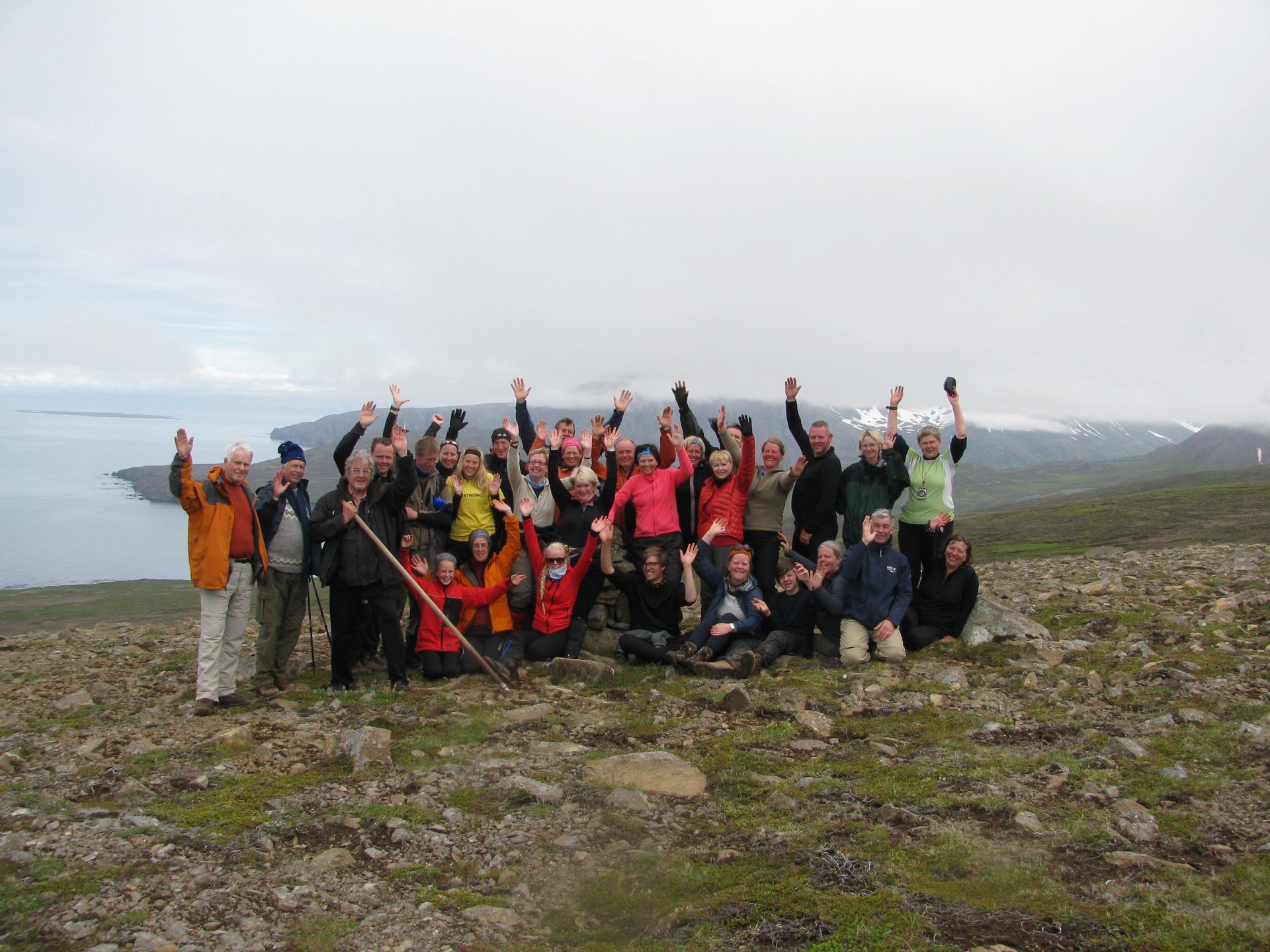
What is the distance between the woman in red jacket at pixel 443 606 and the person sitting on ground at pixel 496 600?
152mm

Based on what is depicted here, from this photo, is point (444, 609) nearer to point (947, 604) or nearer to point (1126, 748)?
point (947, 604)

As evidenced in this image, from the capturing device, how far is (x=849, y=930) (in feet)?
17.3

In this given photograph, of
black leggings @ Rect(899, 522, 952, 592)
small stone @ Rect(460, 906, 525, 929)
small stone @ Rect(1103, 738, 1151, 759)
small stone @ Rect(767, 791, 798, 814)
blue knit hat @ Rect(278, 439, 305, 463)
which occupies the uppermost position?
blue knit hat @ Rect(278, 439, 305, 463)

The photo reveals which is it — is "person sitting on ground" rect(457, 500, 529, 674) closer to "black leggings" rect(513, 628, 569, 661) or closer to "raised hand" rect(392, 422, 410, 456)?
"black leggings" rect(513, 628, 569, 661)

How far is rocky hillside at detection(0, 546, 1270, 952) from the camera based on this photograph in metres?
5.51

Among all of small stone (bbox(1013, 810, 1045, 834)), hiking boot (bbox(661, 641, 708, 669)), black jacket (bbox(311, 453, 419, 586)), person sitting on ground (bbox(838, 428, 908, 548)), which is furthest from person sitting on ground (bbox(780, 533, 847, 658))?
black jacket (bbox(311, 453, 419, 586))

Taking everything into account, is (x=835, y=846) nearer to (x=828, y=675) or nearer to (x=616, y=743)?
(x=616, y=743)

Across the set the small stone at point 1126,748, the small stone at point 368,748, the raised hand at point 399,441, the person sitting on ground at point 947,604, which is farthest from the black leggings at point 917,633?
the raised hand at point 399,441

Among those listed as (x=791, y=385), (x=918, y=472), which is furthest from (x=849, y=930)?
(x=791, y=385)

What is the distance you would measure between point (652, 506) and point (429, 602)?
4009 millimetres

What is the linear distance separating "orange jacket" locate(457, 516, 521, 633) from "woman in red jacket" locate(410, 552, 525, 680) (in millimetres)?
133

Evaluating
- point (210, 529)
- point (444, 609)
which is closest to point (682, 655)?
point (444, 609)

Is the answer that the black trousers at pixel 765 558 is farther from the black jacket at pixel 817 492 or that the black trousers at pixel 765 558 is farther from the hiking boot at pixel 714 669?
the hiking boot at pixel 714 669

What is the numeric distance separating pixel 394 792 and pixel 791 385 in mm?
9508
